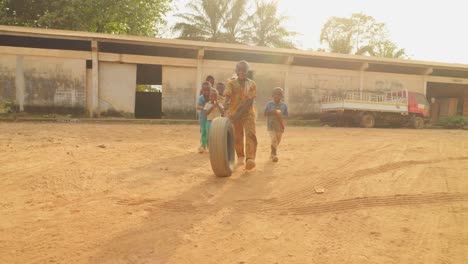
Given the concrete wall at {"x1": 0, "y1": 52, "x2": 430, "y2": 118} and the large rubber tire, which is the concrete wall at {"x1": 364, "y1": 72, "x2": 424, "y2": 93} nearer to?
the concrete wall at {"x1": 0, "y1": 52, "x2": 430, "y2": 118}

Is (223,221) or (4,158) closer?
(223,221)

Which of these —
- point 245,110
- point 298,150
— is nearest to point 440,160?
point 298,150

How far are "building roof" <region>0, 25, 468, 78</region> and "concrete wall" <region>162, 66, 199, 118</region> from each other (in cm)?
110

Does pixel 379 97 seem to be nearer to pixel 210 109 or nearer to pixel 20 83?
pixel 210 109

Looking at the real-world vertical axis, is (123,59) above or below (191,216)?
above

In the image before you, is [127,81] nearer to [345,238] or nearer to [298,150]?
[298,150]

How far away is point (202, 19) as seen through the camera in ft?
80.0

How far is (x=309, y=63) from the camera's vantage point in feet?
56.9

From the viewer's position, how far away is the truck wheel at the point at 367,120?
14953mm

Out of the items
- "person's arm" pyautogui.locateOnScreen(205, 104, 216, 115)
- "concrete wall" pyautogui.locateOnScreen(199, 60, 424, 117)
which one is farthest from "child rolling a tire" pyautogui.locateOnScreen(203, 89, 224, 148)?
"concrete wall" pyautogui.locateOnScreen(199, 60, 424, 117)

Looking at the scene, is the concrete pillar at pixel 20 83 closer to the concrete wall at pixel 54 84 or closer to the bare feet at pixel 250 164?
the concrete wall at pixel 54 84

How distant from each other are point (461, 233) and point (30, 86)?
14.8 m

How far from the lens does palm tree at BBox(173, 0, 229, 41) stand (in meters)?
24.3

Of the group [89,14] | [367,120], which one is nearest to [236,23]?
[89,14]
